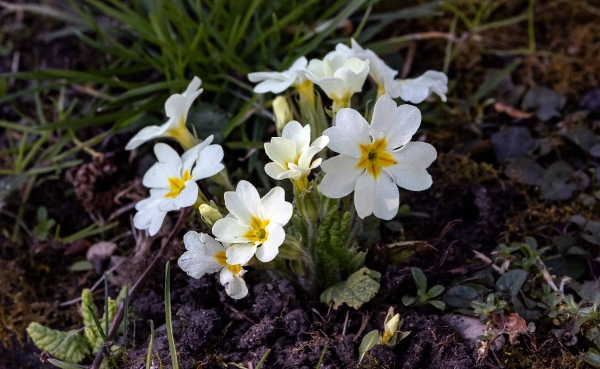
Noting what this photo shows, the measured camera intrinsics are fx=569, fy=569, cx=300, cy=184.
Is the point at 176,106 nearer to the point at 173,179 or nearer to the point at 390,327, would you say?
the point at 173,179

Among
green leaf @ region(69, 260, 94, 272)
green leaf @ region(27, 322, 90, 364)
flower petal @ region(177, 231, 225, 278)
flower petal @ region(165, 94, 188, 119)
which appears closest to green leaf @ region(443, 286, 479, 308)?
flower petal @ region(177, 231, 225, 278)

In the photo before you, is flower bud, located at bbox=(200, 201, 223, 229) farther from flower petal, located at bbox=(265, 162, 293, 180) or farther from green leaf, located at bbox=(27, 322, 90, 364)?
green leaf, located at bbox=(27, 322, 90, 364)

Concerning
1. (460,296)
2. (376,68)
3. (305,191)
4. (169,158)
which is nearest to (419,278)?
(460,296)

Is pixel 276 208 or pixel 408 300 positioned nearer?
pixel 276 208

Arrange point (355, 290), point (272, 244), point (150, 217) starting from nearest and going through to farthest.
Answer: point (272, 244)
point (355, 290)
point (150, 217)

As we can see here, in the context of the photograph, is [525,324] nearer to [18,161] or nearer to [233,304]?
[233,304]

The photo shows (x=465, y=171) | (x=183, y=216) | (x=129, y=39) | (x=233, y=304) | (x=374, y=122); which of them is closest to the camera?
(x=374, y=122)

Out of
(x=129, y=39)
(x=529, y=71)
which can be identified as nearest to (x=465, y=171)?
(x=529, y=71)
